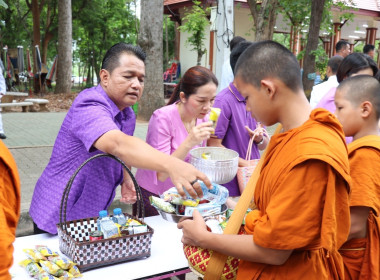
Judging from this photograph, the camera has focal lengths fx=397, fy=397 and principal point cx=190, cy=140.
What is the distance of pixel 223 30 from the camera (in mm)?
6590

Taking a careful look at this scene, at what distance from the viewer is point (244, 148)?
10.0ft

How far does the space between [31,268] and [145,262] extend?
0.53 meters

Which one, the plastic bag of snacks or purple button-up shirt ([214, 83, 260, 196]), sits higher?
purple button-up shirt ([214, 83, 260, 196])

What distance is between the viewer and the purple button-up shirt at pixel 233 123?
9.83 feet

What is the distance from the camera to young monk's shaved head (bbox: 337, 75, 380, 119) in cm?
220

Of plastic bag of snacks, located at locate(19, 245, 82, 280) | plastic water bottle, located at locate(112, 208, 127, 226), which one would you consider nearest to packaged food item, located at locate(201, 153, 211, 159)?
plastic water bottle, located at locate(112, 208, 127, 226)

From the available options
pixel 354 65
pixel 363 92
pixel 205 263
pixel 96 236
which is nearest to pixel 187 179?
pixel 205 263

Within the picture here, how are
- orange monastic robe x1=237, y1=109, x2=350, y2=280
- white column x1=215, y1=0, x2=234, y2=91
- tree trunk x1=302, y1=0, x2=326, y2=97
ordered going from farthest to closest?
tree trunk x1=302, y1=0, x2=326, y2=97 → white column x1=215, y1=0, x2=234, y2=91 → orange monastic robe x1=237, y1=109, x2=350, y2=280

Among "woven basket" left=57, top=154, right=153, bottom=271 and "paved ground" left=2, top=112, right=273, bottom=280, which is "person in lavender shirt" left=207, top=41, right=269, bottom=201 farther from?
"paved ground" left=2, top=112, right=273, bottom=280

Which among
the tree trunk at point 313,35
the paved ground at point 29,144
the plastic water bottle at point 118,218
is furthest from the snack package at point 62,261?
the tree trunk at point 313,35

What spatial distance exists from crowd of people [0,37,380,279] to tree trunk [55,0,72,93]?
14.0 meters

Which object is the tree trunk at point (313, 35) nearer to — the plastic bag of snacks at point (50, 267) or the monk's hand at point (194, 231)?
the monk's hand at point (194, 231)

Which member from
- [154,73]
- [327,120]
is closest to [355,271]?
[327,120]

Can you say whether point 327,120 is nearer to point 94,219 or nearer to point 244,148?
point 94,219
